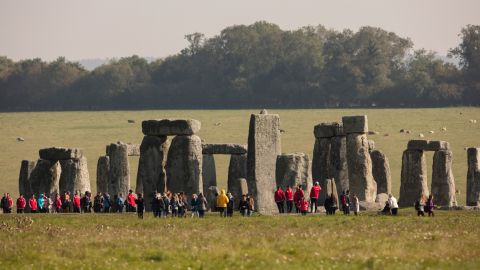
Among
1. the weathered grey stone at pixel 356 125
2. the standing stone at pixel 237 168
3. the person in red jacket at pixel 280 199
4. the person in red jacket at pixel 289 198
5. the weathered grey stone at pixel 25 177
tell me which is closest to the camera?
the person in red jacket at pixel 280 199

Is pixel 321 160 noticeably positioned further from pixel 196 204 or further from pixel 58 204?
pixel 196 204

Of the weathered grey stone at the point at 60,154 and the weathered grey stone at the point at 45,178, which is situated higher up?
the weathered grey stone at the point at 60,154

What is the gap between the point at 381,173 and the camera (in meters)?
53.8

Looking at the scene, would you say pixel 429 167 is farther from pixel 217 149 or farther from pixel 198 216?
pixel 198 216

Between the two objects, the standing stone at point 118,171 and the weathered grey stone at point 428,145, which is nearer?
→ the weathered grey stone at point 428,145

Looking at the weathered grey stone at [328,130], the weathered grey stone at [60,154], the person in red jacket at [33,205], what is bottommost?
the person in red jacket at [33,205]

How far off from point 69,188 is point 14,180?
18360 millimetres

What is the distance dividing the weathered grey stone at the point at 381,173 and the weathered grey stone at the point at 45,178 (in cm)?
1128

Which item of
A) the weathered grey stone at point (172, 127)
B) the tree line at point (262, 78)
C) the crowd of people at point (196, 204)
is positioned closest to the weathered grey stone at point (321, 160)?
the crowd of people at point (196, 204)

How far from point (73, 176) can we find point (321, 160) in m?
8.90

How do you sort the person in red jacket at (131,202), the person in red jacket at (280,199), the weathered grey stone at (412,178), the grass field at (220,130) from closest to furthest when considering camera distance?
the person in red jacket at (280,199) → the person in red jacket at (131,202) → the weathered grey stone at (412,178) → the grass field at (220,130)

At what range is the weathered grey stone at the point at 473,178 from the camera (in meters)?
52.2

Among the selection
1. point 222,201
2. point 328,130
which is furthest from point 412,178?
point 222,201

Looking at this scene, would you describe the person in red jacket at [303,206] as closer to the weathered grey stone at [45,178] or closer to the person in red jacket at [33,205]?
the person in red jacket at [33,205]
